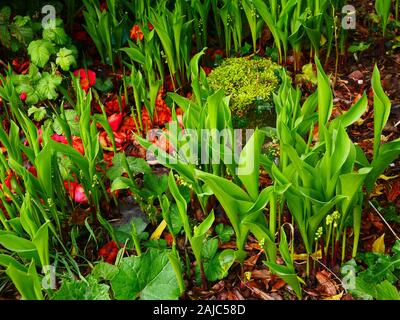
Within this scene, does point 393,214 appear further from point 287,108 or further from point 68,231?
point 68,231

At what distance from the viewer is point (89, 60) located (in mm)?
2762

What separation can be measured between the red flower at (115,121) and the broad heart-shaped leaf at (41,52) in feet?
1.21

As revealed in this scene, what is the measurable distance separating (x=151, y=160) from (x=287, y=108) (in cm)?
70

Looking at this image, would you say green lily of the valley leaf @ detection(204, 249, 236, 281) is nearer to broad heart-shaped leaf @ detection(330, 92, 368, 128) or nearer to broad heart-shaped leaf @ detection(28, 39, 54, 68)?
broad heart-shaped leaf @ detection(330, 92, 368, 128)

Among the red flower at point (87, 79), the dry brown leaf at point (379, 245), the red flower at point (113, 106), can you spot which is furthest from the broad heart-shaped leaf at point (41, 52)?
the dry brown leaf at point (379, 245)

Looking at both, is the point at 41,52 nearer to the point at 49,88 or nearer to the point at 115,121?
the point at 49,88

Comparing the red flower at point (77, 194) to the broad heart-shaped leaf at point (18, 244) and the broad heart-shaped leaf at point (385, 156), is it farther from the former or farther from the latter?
the broad heart-shaped leaf at point (385, 156)

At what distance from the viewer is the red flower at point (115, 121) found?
2.42m

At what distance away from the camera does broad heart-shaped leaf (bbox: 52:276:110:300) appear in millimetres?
1658

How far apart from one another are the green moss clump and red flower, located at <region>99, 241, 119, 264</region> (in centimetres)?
70

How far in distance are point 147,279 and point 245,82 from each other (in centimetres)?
93

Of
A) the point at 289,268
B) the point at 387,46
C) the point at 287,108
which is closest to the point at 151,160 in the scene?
the point at 287,108

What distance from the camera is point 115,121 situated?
7.96ft
